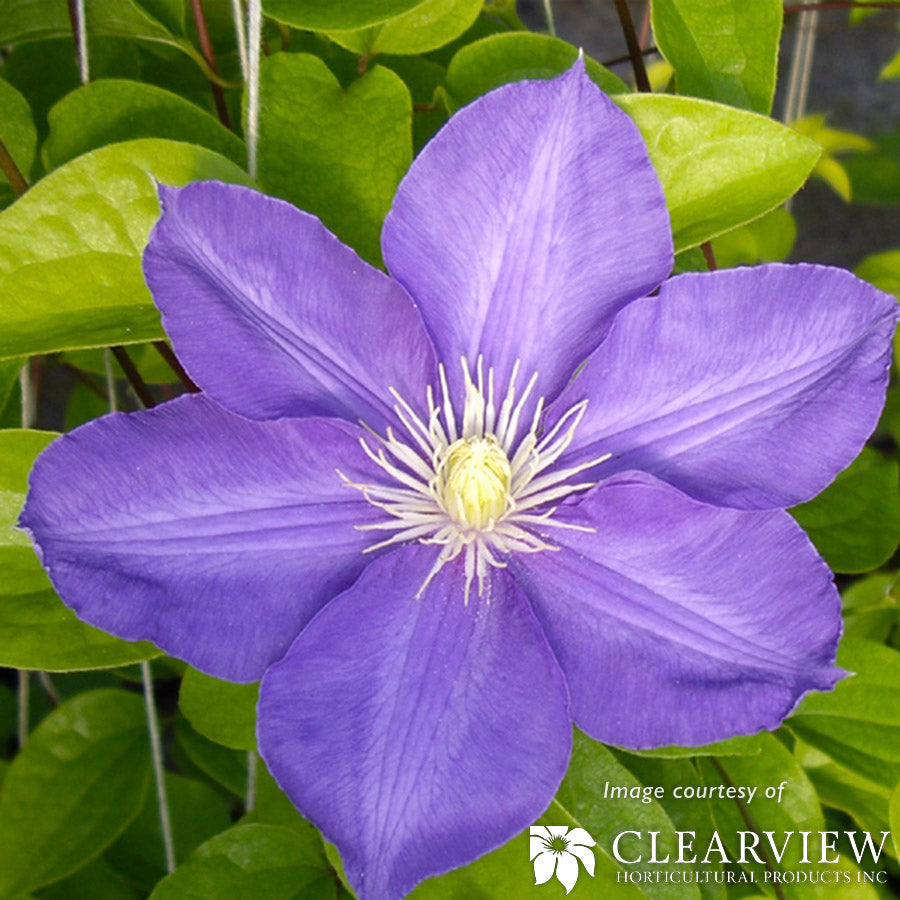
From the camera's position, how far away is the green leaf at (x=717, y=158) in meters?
0.69

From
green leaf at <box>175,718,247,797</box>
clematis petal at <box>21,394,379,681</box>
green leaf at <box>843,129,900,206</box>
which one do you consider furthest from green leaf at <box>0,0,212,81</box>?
green leaf at <box>843,129,900,206</box>

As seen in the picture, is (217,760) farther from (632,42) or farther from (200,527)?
(632,42)

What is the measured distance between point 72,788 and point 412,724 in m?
0.62

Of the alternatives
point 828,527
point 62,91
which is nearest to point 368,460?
point 62,91

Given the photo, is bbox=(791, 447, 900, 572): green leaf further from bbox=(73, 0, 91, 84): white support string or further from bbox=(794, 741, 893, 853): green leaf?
bbox=(73, 0, 91, 84): white support string

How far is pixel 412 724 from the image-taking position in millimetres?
628

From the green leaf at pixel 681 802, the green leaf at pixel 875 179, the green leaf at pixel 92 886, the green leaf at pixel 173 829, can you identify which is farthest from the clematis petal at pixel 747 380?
the green leaf at pixel 875 179

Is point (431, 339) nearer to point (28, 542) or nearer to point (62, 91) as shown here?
point (28, 542)

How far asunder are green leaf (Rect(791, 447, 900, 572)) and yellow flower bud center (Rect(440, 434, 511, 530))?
1.74 feet

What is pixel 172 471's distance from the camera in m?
0.63

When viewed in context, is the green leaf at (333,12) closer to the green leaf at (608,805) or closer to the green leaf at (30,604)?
the green leaf at (30,604)

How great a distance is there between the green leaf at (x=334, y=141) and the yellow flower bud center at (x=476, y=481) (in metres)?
0.17

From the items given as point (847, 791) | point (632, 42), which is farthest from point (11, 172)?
point (847, 791)

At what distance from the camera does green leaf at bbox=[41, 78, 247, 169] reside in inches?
29.2
